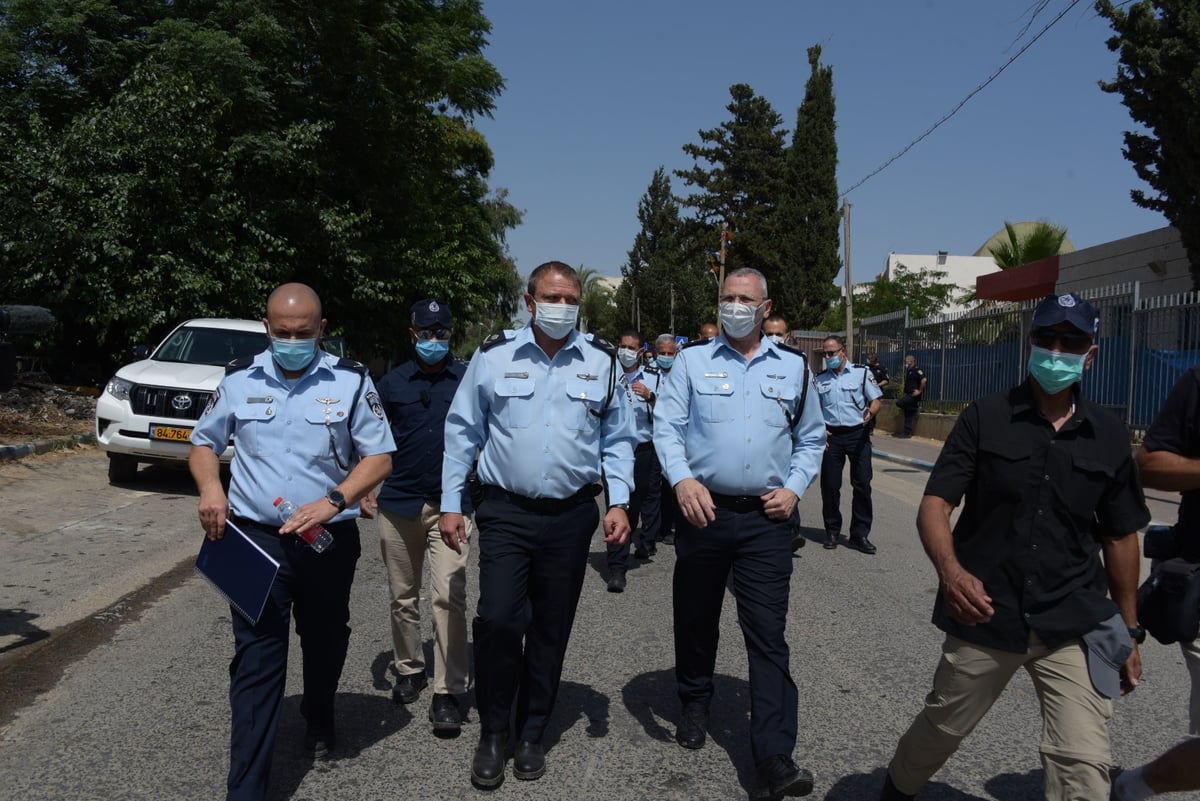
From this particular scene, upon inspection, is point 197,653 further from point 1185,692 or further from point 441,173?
point 441,173

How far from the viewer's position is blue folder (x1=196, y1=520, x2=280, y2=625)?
3.54 metres

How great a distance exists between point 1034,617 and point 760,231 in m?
52.4

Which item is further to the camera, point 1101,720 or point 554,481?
point 554,481

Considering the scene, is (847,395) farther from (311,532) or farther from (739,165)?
(739,165)

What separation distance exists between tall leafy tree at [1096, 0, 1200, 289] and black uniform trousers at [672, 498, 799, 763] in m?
15.6

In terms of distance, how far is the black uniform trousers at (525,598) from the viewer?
12.9 ft

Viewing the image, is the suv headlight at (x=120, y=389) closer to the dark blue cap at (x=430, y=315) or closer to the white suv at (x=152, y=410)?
the white suv at (x=152, y=410)

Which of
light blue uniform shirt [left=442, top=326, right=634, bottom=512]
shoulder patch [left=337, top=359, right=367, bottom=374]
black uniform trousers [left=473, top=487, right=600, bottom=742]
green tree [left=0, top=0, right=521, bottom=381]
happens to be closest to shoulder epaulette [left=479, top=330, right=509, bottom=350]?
light blue uniform shirt [left=442, top=326, right=634, bottom=512]

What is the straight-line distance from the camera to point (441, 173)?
28875 mm

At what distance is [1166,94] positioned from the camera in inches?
667

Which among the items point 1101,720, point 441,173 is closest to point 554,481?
point 1101,720

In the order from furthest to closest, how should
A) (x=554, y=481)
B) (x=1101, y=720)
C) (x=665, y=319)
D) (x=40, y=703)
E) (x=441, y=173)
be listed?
(x=665, y=319) → (x=441, y=173) → (x=40, y=703) → (x=554, y=481) → (x=1101, y=720)

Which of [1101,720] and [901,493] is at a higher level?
[1101,720]

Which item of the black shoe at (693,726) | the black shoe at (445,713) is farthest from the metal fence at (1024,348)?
the black shoe at (445,713)
